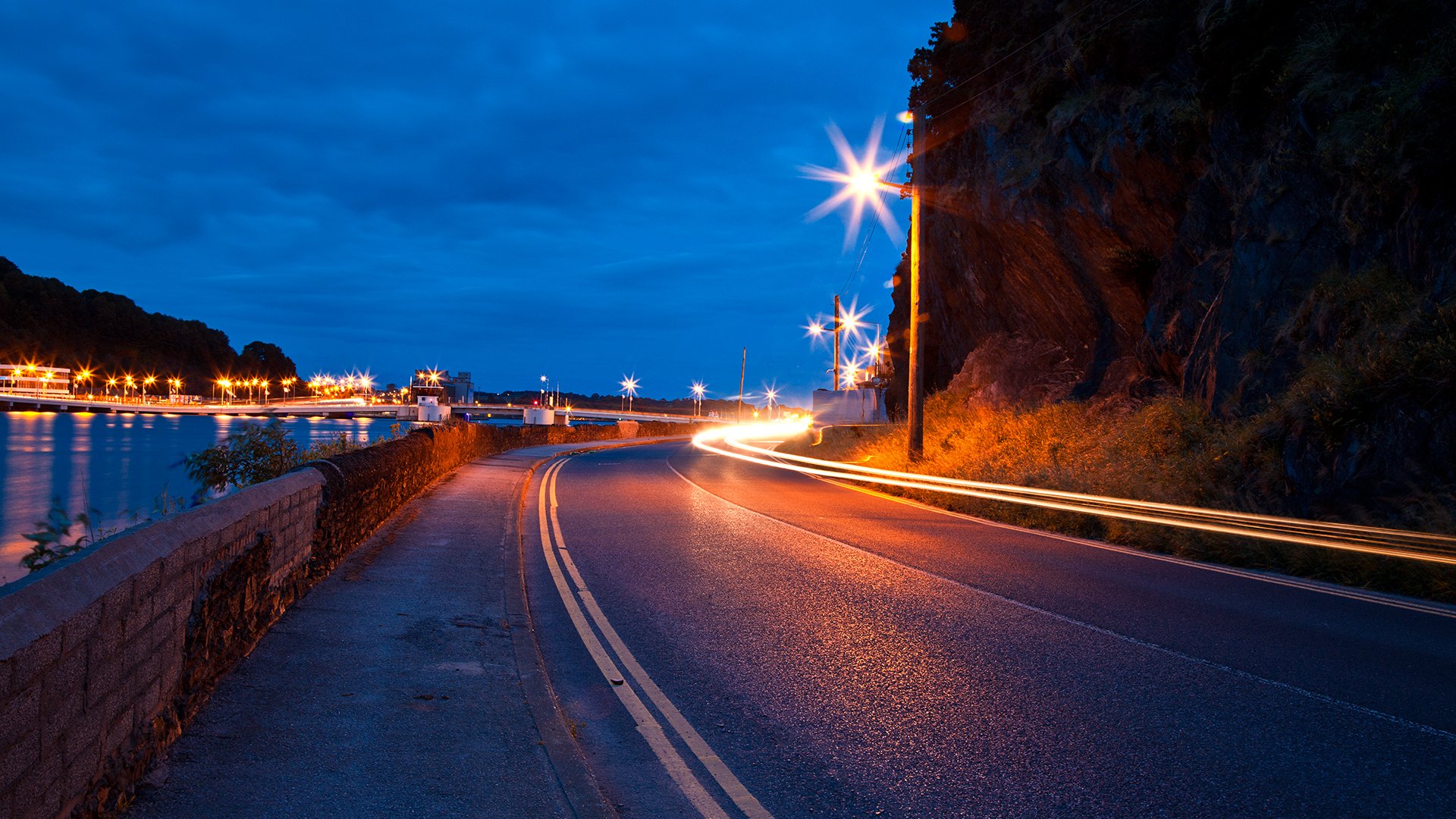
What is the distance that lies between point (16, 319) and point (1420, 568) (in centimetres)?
21767

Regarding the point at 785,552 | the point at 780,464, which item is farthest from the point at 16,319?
the point at 785,552

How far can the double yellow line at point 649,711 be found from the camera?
4.17 meters

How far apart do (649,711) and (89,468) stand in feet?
221

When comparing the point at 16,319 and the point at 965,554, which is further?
the point at 16,319

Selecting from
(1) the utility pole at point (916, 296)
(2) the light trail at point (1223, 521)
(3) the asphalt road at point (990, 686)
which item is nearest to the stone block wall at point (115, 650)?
(3) the asphalt road at point (990, 686)

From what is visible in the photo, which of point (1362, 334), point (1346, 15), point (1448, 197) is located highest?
point (1346, 15)

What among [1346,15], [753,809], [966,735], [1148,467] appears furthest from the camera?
[1346,15]

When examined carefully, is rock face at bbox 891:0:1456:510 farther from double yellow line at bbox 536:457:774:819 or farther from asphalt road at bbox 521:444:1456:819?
double yellow line at bbox 536:457:774:819

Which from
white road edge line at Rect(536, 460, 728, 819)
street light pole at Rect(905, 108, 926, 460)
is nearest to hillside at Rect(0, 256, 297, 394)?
street light pole at Rect(905, 108, 926, 460)

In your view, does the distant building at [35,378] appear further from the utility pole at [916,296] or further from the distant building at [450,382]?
the utility pole at [916,296]

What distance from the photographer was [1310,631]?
7.22m

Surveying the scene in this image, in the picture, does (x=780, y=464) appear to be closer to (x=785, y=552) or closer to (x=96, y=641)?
(x=785, y=552)

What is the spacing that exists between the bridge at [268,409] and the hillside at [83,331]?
94.4 ft

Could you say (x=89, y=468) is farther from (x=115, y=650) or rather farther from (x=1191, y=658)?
(x=1191, y=658)
